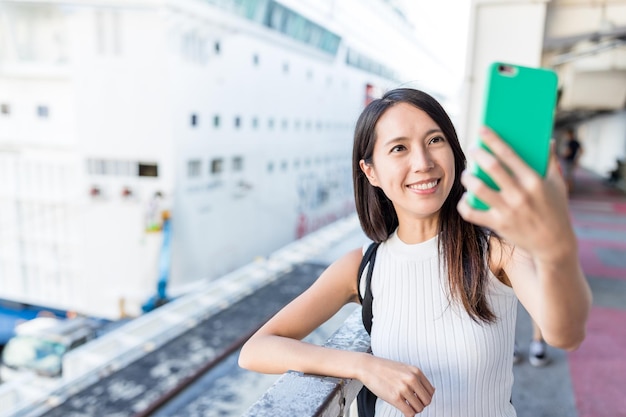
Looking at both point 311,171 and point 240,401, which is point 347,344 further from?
point 311,171

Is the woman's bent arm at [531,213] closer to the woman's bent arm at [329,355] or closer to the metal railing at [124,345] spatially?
the woman's bent arm at [329,355]

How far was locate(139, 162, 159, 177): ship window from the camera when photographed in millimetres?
12086

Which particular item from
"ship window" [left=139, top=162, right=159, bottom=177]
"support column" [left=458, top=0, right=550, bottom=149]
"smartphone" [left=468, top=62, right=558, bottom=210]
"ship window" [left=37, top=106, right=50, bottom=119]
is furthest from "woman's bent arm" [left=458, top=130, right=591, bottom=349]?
"ship window" [left=37, top=106, right=50, bottom=119]

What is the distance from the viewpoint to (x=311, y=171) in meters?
19.7

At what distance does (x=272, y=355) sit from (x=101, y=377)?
474 centimetres

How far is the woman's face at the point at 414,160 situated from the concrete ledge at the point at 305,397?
0.52 m

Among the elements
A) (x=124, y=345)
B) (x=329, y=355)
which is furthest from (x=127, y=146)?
(x=329, y=355)

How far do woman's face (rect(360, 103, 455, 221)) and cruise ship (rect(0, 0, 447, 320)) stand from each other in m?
11.4

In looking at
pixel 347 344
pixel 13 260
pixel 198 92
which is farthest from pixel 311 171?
pixel 347 344

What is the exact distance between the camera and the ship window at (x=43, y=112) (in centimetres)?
1245

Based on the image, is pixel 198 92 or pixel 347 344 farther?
pixel 198 92

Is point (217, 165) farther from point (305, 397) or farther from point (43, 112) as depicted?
point (305, 397)

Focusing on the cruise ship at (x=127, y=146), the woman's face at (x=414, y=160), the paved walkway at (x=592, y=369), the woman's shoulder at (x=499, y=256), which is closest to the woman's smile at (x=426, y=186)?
the woman's face at (x=414, y=160)

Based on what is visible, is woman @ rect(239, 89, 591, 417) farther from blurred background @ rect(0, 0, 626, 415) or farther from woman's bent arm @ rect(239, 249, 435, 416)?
blurred background @ rect(0, 0, 626, 415)
